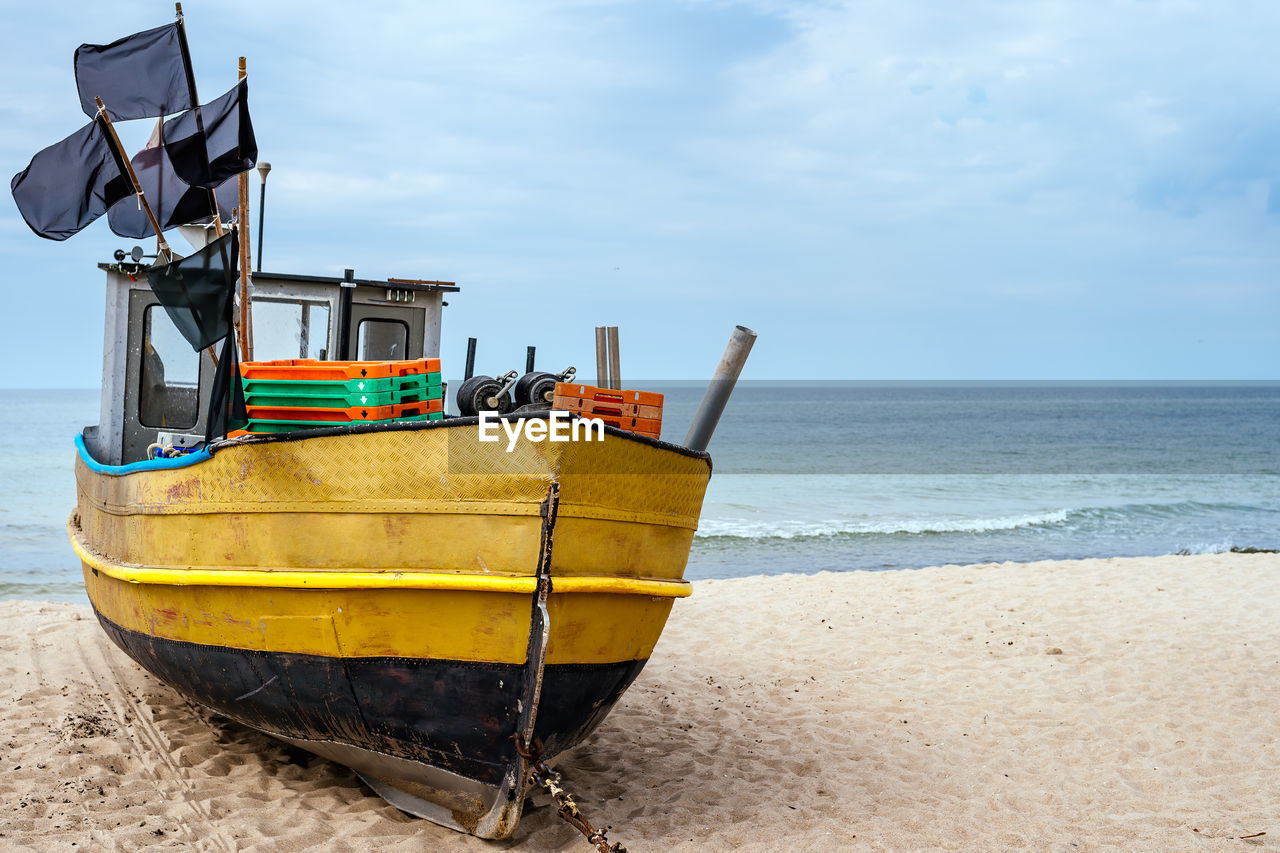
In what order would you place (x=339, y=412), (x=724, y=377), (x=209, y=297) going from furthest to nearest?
(x=724, y=377) < (x=209, y=297) < (x=339, y=412)

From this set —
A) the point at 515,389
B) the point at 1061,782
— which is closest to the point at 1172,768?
the point at 1061,782

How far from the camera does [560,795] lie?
4.11 meters

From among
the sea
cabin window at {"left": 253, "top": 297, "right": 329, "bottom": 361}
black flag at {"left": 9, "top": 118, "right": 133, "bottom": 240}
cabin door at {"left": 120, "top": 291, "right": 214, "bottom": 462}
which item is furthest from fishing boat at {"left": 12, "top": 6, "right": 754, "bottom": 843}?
the sea

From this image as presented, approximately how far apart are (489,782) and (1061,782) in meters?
3.33

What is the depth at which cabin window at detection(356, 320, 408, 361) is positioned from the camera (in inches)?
259

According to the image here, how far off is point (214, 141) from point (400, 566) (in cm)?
294

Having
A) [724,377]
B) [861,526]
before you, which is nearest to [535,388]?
[724,377]

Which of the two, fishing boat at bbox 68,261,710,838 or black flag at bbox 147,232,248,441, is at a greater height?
black flag at bbox 147,232,248,441

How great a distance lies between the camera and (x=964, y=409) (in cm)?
9419

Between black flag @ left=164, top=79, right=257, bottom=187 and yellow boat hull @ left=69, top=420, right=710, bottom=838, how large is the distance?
1779 mm

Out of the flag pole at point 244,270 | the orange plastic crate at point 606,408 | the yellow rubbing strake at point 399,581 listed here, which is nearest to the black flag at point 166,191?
the flag pole at point 244,270

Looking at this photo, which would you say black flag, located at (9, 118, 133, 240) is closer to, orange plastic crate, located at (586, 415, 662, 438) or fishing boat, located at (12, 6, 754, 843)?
fishing boat, located at (12, 6, 754, 843)

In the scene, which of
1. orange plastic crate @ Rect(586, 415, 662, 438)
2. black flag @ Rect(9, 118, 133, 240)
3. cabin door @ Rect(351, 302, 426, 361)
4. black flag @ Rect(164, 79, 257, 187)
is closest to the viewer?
orange plastic crate @ Rect(586, 415, 662, 438)

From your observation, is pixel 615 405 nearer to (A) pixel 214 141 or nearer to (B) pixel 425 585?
(B) pixel 425 585
